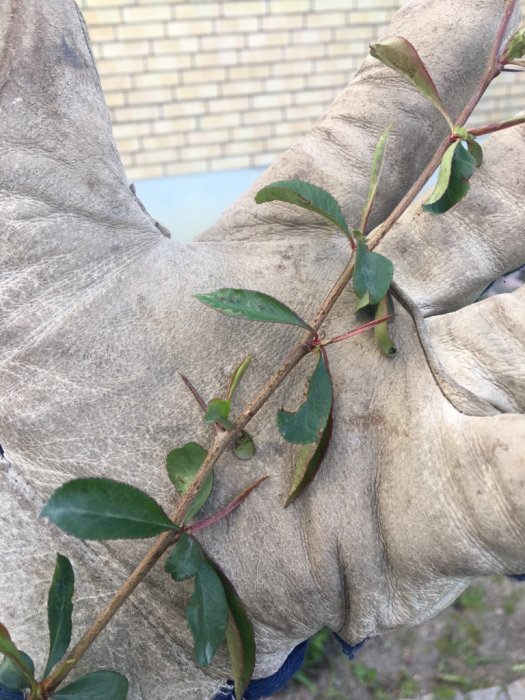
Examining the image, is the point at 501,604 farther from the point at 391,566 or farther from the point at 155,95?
the point at 155,95

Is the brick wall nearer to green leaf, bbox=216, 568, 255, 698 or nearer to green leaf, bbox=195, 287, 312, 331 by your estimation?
green leaf, bbox=195, 287, 312, 331

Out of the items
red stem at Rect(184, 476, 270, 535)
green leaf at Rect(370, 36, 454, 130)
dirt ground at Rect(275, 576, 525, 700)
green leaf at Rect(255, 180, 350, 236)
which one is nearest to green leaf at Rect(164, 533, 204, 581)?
red stem at Rect(184, 476, 270, 535)

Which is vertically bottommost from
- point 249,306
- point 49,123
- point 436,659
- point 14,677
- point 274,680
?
point 436,659

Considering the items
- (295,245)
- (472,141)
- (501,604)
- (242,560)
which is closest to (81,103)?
(295,245)

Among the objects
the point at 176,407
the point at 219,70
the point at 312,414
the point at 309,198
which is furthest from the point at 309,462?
the point at 219,70

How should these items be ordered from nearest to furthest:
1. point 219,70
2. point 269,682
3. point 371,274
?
point 371,274 < point 269,682 < point 219,70

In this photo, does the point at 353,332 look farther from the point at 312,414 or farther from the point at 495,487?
the point at 495,487

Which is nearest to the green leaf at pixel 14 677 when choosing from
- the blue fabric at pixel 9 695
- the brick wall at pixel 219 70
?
the blue fabric at pixel 9 695
